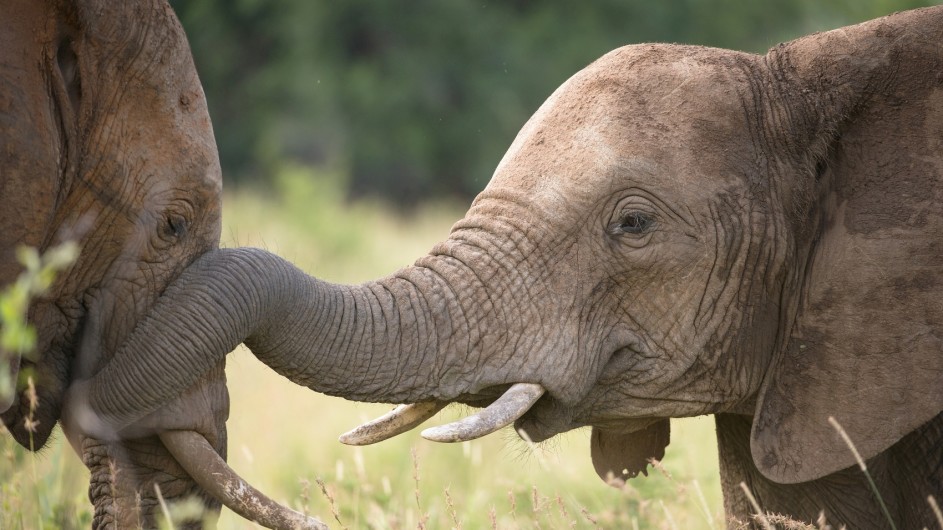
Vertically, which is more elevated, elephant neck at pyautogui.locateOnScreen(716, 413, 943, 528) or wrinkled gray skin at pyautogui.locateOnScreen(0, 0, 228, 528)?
wrinkled gray skin at pyautogui.locateOnScreen(0, 0, 228, 528)

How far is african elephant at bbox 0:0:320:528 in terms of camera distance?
368 cm

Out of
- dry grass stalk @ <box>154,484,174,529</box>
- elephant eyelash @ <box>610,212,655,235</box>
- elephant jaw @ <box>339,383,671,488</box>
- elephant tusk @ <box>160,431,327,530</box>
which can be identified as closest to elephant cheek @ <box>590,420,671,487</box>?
elephant jaw @ <box>339,383,671,488</box>

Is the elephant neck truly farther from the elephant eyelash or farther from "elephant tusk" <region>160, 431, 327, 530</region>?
"elephant tusk" <region>160, 431, 327, 530</region>

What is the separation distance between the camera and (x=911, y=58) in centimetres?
392

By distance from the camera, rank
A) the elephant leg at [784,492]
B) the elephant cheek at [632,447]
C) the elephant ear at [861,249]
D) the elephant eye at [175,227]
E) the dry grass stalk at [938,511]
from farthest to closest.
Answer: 1. the elephant cheek at [632,447]
2. the elephant leg at [784,492]
3. the elephant eye at [175,227]
4. the elephant ear at [861,249]
5. the dry grass stalk at [938,511]

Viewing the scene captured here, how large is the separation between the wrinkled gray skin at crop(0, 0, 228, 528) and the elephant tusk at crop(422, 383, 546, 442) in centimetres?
73

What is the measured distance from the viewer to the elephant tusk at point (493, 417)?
3.62 metres

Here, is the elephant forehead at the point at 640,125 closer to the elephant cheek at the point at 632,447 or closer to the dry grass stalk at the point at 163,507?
the elephant cheek at the point at 632,447

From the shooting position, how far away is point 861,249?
3.83 m

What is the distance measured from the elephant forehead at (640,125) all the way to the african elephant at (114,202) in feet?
3.25

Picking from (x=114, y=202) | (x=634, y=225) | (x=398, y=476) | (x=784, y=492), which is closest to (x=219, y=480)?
(x=114, y=202)

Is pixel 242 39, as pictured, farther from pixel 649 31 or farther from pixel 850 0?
pixel 850 0

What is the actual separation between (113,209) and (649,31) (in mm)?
26018

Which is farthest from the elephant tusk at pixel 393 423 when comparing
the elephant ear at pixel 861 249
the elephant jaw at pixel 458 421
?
the elephant ear at pixel 861 249
